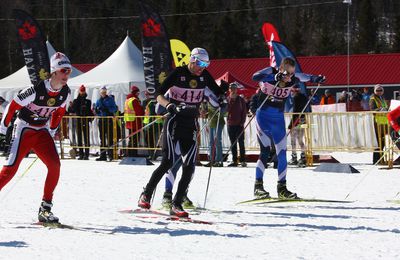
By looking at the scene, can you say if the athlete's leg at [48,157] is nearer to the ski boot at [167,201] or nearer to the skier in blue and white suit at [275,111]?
the ski boot at [167,201]

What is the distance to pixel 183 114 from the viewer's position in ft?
27.8

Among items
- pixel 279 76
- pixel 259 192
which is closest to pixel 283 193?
pixel 259 192

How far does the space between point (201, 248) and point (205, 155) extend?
37.8 feet

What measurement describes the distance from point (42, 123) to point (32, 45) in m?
19.0

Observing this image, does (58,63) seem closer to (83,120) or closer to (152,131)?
(152,131)

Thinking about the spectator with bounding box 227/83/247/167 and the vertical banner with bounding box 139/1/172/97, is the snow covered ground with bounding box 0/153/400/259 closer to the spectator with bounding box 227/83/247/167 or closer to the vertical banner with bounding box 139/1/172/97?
the spectator with bounding box 227/83/247/167

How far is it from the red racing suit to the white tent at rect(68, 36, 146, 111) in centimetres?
1904

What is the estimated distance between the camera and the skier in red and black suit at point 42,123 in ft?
24.9

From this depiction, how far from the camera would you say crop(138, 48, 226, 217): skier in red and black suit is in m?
8.41

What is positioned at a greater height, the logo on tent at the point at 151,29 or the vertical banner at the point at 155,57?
the logo on tent at the point at 151,29

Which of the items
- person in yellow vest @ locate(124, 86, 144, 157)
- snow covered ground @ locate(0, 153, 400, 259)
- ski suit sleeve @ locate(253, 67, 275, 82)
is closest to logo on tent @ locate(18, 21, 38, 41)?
person in yellow vest @ locate(124, 86, 144, 157)

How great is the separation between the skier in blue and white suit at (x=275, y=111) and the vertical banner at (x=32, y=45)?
56.4 ft

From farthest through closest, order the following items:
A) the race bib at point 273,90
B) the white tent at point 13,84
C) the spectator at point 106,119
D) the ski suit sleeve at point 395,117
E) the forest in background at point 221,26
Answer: the forest in background at point 221,26
the white tent at point 13,84
the spectator at point 106,119
the race bib at point 273,90
the ski suit sleeve at point 395,117

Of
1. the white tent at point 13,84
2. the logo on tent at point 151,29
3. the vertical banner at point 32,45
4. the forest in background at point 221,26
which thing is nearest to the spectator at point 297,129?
the logo on tent at point 151,29
